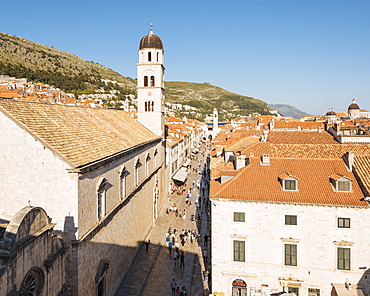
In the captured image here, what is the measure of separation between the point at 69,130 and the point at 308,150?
67.5ft

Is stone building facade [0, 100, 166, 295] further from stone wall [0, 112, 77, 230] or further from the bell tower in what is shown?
the bell tower

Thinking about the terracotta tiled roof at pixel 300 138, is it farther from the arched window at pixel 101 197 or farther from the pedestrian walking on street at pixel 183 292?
the arched window at pixel 101 197

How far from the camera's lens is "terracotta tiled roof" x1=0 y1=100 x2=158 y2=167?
13.9 m

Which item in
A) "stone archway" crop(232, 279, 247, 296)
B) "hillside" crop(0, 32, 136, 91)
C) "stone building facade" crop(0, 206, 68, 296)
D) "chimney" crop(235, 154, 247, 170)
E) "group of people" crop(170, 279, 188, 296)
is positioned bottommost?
"group of people" crop(170, 279, 188, 296)

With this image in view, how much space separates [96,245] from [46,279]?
4.27 meters

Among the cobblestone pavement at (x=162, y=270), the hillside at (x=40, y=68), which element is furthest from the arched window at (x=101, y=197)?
the hillside at (x=40, y=68)

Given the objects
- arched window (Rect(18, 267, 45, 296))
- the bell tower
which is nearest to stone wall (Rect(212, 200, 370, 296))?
arched window (Rect(18, 267, 45, 296))

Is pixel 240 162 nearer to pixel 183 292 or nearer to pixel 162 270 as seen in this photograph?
pixel 183 292

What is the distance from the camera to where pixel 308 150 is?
27297 mm

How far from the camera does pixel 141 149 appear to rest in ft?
85.8

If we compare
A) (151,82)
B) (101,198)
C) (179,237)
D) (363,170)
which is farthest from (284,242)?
(151,82)

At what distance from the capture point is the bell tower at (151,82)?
35.8 metres

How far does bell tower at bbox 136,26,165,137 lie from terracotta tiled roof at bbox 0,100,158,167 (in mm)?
13870

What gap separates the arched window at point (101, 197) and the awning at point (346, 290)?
45.9 ft
